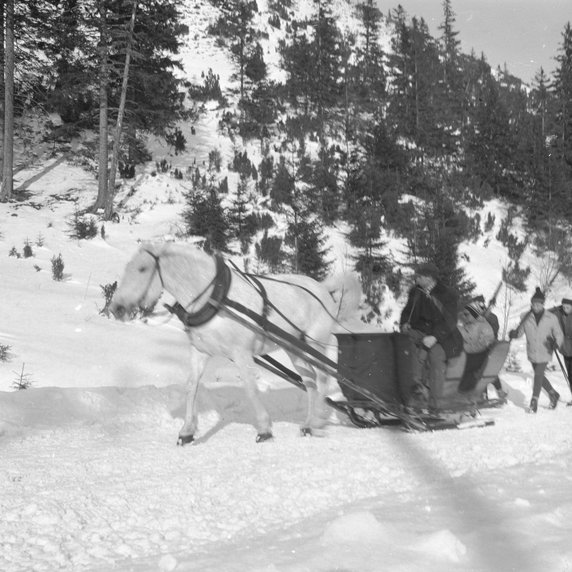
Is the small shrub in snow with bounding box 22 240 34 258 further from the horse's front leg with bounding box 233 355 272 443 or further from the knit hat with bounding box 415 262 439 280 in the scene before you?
the knit hat with bounding box 415 262 439 280

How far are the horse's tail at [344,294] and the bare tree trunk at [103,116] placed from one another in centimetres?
1345

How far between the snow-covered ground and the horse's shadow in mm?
29

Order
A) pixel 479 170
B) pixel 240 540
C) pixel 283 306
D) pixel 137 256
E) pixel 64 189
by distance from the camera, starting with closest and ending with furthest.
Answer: pixel 240 540 < pixel 137 256 < pixel 283 306 < pixel 64 189 < pixel 479 170

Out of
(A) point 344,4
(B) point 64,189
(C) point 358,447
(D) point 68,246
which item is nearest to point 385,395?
(C) point 358,447

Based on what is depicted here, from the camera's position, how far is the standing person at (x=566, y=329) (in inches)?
294

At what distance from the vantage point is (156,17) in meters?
19.8

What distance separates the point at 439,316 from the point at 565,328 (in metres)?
3.02

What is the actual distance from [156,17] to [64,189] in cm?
711

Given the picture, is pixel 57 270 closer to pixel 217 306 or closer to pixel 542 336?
pixel 217 306

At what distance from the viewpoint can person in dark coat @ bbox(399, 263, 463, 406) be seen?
219 inches

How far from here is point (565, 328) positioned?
24.9 feet

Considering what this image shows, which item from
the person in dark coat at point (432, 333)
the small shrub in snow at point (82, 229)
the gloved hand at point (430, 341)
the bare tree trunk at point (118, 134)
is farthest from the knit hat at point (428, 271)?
the bare tree trunk at point (118, 134)

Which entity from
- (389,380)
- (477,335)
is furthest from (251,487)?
(477,335)

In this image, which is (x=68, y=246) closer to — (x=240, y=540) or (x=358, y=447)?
(x=358, y=447)
